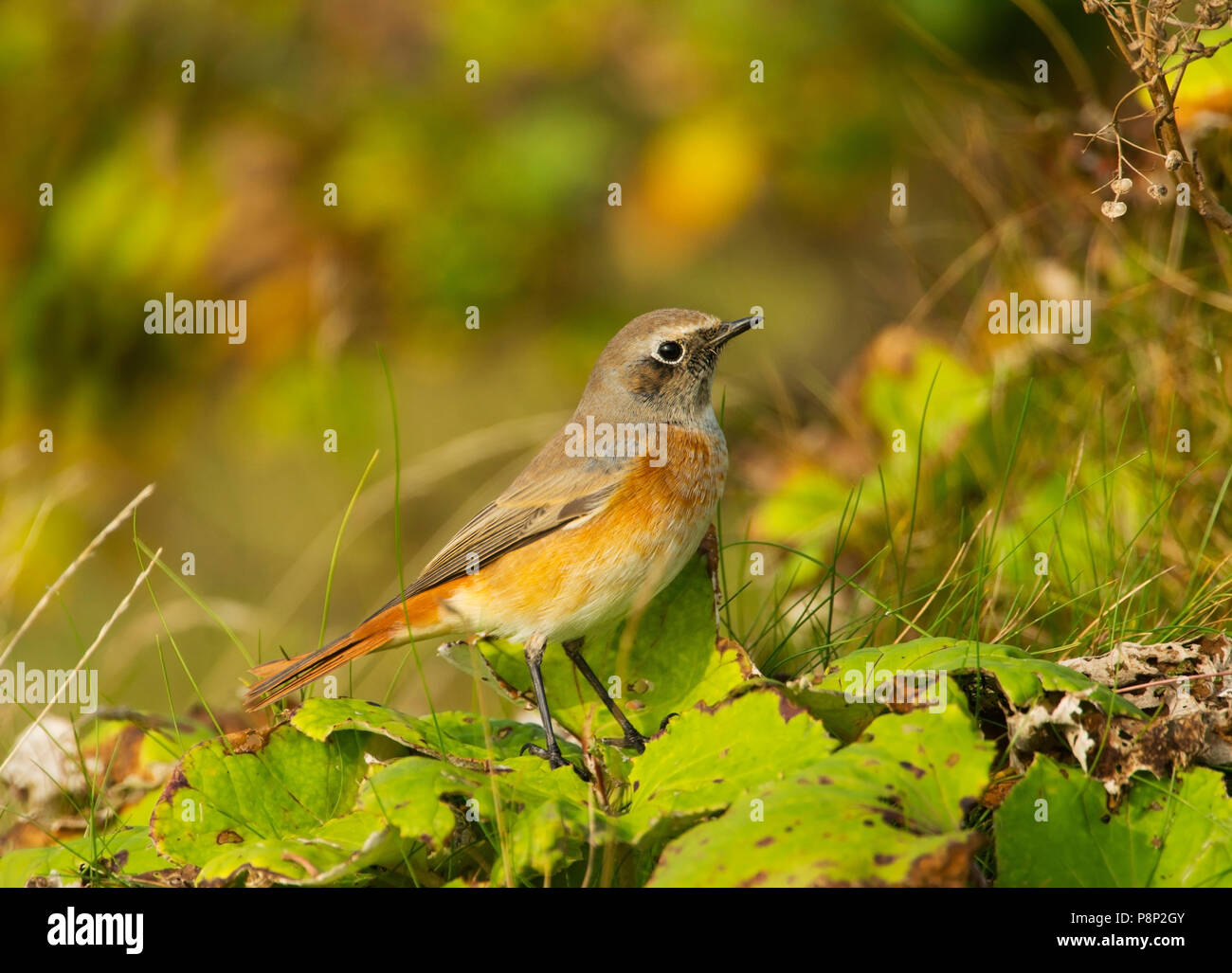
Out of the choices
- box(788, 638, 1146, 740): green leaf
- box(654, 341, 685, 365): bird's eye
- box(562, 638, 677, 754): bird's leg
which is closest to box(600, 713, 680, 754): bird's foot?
box(562, 638, 677, 754): bird's leg

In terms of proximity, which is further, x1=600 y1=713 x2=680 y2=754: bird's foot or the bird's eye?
the bird's eye

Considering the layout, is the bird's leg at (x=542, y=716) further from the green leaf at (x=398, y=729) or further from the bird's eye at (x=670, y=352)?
the bird's eye at (x=670, y=352)

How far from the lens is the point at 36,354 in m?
7.27

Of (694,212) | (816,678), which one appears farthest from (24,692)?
(694,212)

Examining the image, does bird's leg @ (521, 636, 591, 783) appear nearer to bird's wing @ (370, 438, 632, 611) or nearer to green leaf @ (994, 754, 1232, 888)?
bird's wing @ (370, 438, 632, 611)

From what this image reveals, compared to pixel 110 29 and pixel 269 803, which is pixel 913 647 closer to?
pixel 269 803

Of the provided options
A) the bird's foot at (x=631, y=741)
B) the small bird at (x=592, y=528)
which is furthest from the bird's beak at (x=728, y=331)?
the bird's foot at (x=631, y=741)

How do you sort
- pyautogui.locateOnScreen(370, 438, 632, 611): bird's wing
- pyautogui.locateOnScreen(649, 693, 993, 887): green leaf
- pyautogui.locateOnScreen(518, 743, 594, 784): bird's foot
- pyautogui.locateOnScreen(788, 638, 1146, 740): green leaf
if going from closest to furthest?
Result: pyautogui.locateOnScreen(649, 693, 993, 887): green leaf
pyautogui.locateOnScreen(788, 638, 1146, 740): green leaf
pyautogui.locateOnScreen(518, 743, 594, 784): bird's foot
pyautogui.locateOnScreen(370, 438, 632, 611): bird's wing

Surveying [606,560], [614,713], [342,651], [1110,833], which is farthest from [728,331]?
A: [1110,833]

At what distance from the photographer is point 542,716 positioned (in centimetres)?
309

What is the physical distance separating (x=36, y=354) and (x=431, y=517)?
105 inches

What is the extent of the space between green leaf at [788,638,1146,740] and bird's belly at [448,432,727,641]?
75cm

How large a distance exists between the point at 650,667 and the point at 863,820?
1.14 metres

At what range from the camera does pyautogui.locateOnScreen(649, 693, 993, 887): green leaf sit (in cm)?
187
